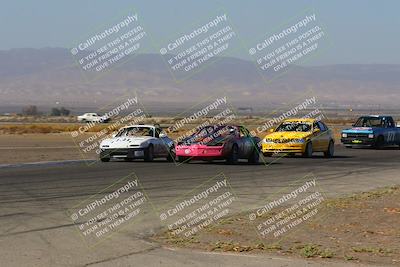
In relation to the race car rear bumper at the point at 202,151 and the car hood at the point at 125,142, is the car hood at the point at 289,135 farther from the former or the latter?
the car hood at the point at 125,142

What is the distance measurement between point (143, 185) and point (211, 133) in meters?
8.84

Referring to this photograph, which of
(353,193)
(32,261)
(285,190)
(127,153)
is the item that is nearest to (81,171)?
(127,153)

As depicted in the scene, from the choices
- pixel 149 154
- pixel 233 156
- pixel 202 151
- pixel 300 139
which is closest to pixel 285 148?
pixel 300 139

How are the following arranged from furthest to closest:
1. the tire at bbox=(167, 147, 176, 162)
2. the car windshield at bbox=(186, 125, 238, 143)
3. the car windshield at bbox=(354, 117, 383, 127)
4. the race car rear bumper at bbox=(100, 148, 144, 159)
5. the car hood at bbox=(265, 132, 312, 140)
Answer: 1. the car windshield at bbox=(354, 117, 383, 127)
2. the car hood at bbox=(265, 132, 312, 140)
3. the tire at bbox=(167, 147, 176, 162)
4. the race car rear bumper at bbox=(100, 148, 144, 159)
5. the car windshield at bbox=(186, 125, 238, 143)

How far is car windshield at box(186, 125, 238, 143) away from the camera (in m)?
26.4

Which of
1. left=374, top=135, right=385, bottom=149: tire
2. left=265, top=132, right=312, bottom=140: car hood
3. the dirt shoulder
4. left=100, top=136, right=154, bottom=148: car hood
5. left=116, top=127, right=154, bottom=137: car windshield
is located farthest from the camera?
left=374, top=135, right=385, bottom=149: tire

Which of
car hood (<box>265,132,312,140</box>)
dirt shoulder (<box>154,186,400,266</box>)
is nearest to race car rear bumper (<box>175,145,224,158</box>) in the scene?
car hood (<box>265,132,312,140</box>)

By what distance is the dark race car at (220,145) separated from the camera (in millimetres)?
25938

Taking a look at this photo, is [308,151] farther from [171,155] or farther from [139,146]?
[139,146]

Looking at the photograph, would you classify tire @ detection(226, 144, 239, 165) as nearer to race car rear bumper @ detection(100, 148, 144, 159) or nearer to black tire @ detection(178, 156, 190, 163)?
black tire @ detection(178, 156, 190, 163)

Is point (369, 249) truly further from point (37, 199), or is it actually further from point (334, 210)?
point (37, 199)

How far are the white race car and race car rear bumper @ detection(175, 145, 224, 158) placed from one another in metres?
1.05

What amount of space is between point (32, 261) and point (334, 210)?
6268mm

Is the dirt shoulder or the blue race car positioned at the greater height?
the dirt shoulder
